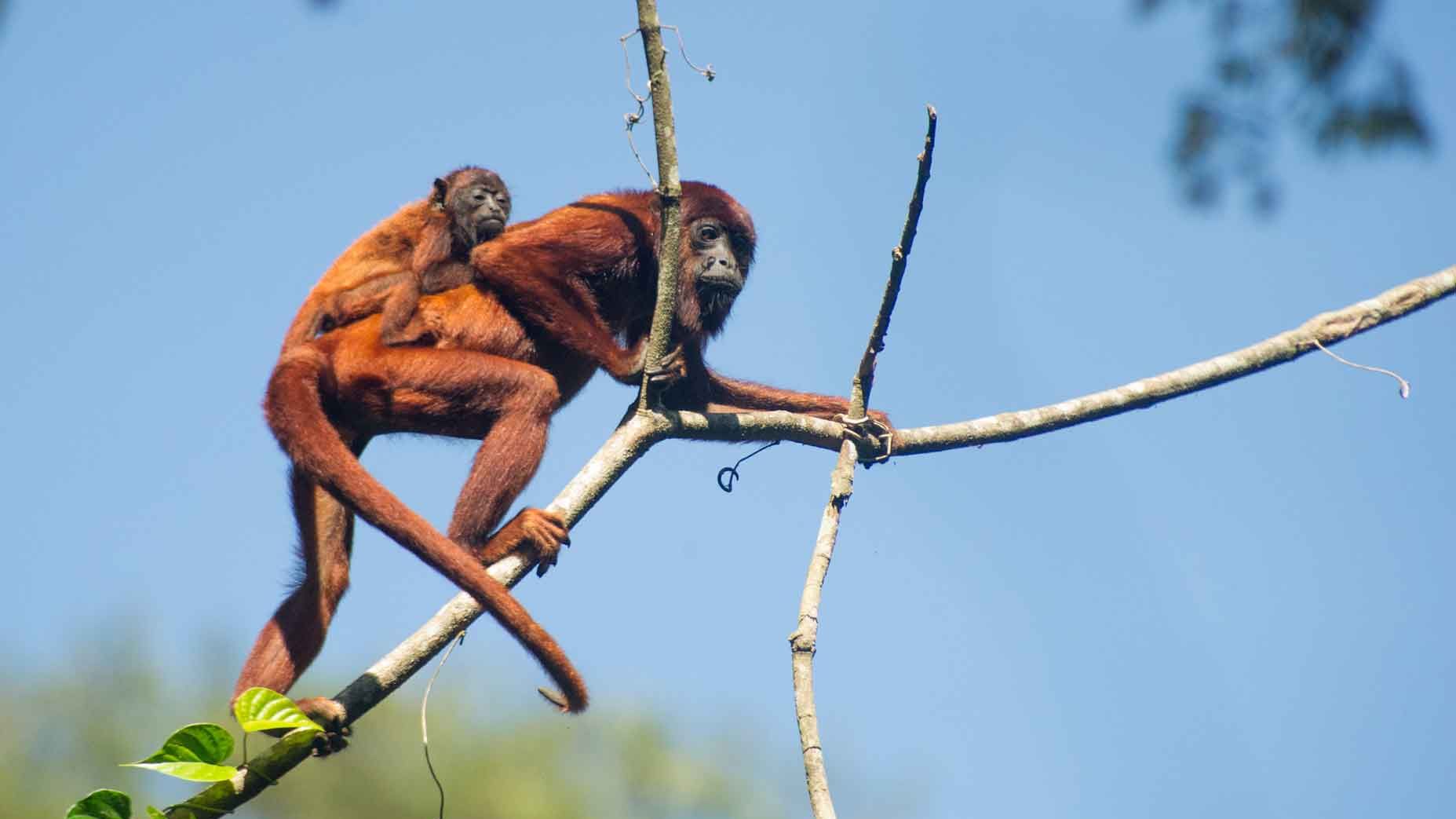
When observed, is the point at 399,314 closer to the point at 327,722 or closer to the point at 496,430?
the point at 496,430

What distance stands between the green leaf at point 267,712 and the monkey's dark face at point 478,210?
145 inches

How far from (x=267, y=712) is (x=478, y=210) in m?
4.04

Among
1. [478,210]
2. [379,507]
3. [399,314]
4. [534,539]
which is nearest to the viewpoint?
[379,507]

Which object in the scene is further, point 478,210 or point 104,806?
point 478,210

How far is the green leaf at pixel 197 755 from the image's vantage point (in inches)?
171

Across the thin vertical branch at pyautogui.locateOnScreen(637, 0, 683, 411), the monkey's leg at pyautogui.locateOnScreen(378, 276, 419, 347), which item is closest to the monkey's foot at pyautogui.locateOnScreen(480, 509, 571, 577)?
the thin vertical branch at pyautogui.locateOnScreen(637, 0, 683, 411)

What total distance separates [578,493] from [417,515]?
80 centimetres

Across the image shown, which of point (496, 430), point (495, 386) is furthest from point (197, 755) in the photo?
point (495, 386)

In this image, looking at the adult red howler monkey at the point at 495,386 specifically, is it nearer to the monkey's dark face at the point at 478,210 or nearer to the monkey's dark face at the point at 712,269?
the monkey's dark face at the point at 712,269

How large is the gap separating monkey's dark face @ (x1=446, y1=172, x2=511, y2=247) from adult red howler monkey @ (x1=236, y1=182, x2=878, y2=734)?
0.53 m

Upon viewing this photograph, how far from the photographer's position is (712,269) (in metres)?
7.74

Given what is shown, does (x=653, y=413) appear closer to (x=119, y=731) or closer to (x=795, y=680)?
(x=795, y=680)

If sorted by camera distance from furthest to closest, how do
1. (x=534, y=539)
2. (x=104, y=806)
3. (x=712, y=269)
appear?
(x=712, y=269) → (x=534, y=539) → (x=104, y=806)

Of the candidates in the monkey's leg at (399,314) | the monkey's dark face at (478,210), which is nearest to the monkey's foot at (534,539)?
the monkey's leg at (399,314)
